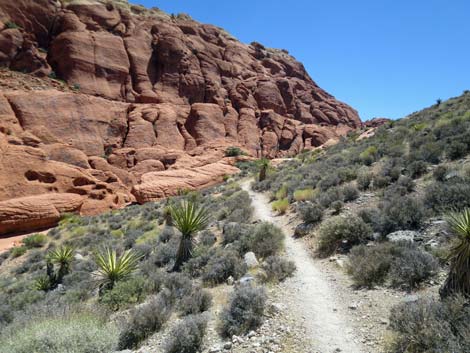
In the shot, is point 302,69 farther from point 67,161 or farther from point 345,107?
point 67,161

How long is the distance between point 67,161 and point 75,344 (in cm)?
2913

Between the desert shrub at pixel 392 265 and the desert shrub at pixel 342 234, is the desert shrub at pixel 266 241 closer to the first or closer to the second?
the desert shrub at pixel 342 234

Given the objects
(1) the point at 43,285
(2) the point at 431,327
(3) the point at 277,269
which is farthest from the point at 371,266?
(1) the point at 43,285

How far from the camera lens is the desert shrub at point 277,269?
277 inches

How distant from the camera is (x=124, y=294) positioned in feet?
24.1

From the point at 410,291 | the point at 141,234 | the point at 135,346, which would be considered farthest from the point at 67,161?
the point at 410,291

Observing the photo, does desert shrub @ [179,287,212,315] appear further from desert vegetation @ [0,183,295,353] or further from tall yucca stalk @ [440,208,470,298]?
tall yucca stalk @ [440,208,470,298]

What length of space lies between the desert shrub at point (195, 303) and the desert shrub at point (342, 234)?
12.1 feet

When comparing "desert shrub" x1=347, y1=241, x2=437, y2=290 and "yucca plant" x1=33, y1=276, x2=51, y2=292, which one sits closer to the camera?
"desert shrub" x1=347, y1=241, x2=437, y2=290

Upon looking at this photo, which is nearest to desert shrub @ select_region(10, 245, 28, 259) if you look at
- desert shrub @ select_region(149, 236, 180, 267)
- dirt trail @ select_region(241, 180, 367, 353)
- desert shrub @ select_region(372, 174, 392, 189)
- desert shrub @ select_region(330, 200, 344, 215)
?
desert shrub @ select_region(149, 236, 180, 267)

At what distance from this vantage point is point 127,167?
35031 mm

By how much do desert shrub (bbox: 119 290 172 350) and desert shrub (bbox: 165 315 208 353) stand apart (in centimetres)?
70

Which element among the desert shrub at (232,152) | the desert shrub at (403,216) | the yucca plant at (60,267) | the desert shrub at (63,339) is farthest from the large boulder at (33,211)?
the desert shrub at (403,216)

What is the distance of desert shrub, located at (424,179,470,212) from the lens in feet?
23.7
